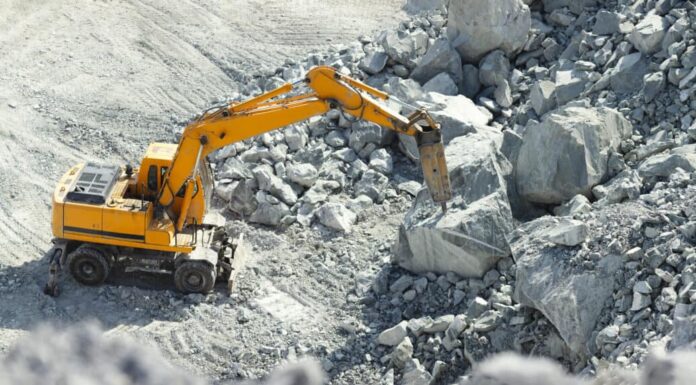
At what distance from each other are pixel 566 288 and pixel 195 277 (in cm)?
547

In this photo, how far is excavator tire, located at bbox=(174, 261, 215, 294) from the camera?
16453mm

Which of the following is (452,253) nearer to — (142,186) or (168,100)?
(142,186)

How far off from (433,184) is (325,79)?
2.10 metres

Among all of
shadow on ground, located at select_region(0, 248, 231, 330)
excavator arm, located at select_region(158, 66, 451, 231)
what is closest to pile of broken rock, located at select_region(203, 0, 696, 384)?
excavator arm, located at select_region(158, 66, 451, 231)

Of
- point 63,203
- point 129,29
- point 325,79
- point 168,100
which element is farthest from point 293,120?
point 129,29

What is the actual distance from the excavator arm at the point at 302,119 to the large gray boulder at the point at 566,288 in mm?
1878

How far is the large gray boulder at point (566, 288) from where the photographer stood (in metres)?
13.8

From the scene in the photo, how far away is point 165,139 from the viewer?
2075 centimetres

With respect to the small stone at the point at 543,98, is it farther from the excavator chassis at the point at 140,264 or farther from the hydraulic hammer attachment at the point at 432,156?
the excavator chassis at the point at 140,264

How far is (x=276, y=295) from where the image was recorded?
55.1 ft

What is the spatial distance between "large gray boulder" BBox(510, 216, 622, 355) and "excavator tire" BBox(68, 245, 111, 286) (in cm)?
598

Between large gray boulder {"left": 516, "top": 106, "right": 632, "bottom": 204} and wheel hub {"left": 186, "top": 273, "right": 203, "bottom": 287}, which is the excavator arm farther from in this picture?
large gray boulder {"left": 516, "top": 106, "right": 632, "bottom": 204}

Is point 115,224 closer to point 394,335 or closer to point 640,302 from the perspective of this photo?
point 394,335

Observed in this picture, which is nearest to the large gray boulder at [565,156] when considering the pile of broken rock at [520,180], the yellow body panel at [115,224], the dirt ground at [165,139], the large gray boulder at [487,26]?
the pile of broken rock at [520,180]
